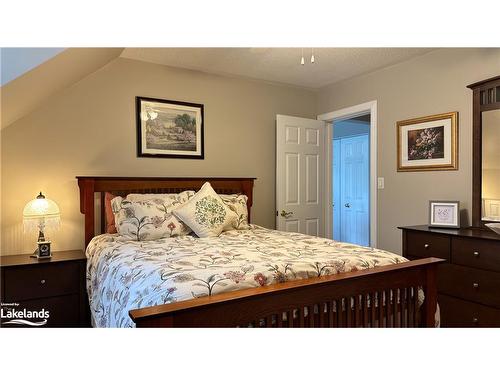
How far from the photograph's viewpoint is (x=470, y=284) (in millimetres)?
2463

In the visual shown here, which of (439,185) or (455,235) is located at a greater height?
(439,185)

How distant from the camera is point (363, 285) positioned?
64.8 inches

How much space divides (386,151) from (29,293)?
3.40 metres

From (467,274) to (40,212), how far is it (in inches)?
126

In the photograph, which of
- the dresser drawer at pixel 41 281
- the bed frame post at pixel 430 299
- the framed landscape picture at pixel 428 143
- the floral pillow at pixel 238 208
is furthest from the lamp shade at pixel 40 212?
the framed landscape picture at pixel 428 143

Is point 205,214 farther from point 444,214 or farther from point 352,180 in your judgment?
point 352,180

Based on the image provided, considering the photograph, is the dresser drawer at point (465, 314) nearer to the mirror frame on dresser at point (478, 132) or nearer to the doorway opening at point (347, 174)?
the mirror frame on dresser at point (478, 132)

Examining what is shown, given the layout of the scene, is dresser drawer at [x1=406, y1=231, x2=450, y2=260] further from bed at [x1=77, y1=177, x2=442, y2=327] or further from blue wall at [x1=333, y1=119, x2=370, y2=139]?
blue wall at [x1=333, y1=119, x2=370, y2=139]

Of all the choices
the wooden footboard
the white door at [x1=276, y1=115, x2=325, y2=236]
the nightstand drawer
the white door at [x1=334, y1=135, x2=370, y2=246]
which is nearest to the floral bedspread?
the wooden footboard

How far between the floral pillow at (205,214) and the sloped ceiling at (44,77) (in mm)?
1262

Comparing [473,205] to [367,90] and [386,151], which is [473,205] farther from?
[367,90]

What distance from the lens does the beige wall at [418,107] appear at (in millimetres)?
2908

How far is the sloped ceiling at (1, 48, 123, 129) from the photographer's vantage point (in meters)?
1.86
